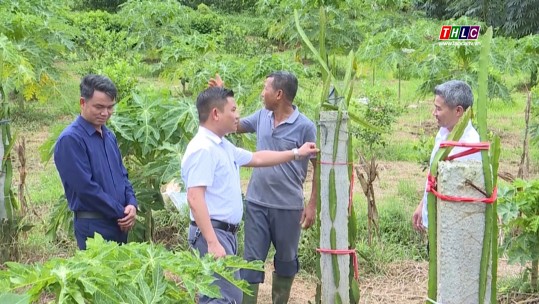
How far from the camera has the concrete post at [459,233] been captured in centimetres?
206

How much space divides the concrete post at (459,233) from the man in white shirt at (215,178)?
4.74ft

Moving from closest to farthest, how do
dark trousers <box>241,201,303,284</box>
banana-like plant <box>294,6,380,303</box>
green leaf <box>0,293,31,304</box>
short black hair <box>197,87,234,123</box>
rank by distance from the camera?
green leaf <box>0,293,31,304</box>, banana-like plant <box>294,6,380,303</box>, short black hair <box>197,87,234,123</box>, dark trousers <box>241,201,303,284</box>

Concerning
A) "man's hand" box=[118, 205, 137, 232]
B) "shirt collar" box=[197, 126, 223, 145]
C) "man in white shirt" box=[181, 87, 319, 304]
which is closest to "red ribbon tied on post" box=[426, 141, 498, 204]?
"man in white shirt" box=[181, 87, 319, 304]

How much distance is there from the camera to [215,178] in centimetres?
356

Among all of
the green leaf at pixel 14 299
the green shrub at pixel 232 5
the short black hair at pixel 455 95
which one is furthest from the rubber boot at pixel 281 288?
the green shrub at pixel 232 5

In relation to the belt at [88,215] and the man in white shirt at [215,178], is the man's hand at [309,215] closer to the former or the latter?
the man in white shirt at [215,178]

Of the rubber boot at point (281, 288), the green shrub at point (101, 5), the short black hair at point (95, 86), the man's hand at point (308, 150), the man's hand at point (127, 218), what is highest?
the green shrub at point (101, 5)

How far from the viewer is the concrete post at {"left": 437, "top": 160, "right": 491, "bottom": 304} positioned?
2.06 meters

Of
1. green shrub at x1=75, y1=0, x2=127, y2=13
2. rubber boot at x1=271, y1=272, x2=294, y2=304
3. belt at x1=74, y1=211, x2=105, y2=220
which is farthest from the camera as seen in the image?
green shrub at x1=75, y1=0, x2=127, y2=13

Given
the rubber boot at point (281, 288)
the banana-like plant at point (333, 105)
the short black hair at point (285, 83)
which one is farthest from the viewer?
the rubber boot at point (281, 288)

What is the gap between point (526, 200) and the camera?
4105 mm

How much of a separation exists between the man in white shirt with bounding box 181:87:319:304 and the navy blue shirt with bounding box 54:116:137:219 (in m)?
0.47

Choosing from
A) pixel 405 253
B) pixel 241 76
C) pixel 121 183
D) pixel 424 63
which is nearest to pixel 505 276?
pixel 405 253

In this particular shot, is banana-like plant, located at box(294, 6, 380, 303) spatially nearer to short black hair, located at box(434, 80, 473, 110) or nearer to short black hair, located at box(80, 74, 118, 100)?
short black hair, located at box(434, 80, 473, 110)
